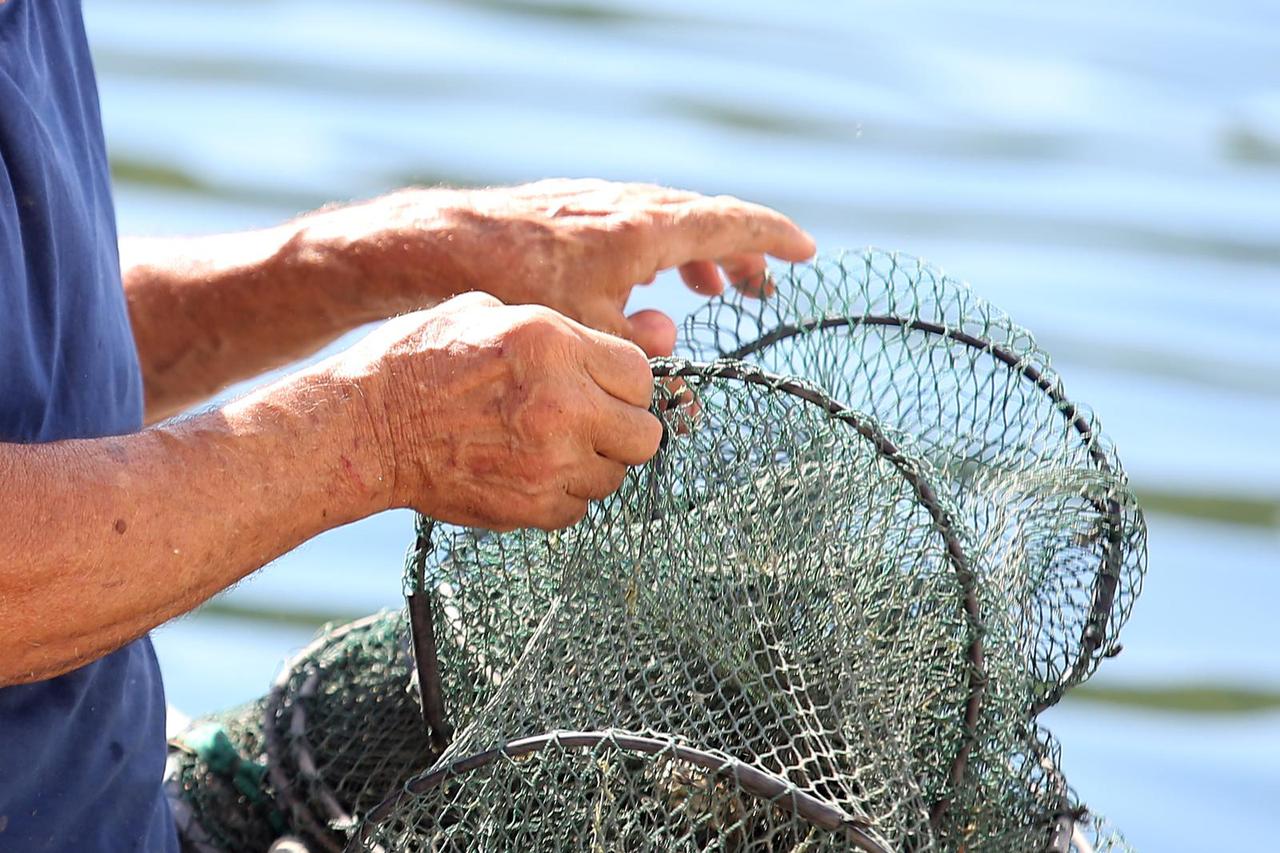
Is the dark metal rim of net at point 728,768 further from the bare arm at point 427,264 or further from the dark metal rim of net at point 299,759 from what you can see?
the bare arm at point 427,264

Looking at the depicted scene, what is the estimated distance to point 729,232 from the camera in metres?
1.35

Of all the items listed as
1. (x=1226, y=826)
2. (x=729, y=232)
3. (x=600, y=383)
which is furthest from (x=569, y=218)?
(x=1226, y=826)

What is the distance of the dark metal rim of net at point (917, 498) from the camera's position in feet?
3.49

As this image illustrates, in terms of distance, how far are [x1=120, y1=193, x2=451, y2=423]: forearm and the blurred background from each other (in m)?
1.15

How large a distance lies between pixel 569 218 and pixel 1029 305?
8.18ft

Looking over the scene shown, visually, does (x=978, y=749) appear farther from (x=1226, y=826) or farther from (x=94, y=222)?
(x=1226, y=826)

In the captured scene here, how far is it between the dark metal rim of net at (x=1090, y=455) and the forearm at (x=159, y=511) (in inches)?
14.0

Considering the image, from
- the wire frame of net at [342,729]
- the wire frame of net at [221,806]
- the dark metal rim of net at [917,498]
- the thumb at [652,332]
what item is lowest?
the wire frame of net at [221,806]

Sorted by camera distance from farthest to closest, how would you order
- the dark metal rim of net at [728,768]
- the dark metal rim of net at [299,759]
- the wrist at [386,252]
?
the wrist at [386,252] → the dark metal rim of net at [299,759] → the dark metal rim of net at [728,768]

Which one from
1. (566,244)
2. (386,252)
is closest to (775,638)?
(566,244)

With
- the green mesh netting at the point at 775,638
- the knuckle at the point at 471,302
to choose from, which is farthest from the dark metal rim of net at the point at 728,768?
the knuckle at the point at 471,302

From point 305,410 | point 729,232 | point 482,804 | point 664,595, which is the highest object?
point 729,232

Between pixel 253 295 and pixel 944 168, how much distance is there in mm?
3179

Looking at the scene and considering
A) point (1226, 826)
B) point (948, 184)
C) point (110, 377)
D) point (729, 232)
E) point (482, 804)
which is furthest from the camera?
point (948, 184)
